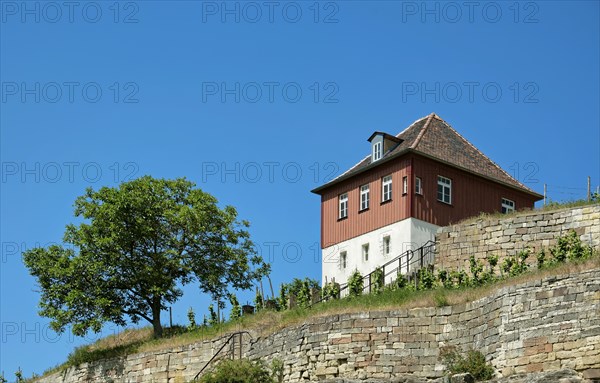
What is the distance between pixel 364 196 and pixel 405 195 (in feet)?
8.87

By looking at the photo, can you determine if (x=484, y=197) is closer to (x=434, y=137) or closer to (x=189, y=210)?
(x=434, y=137)

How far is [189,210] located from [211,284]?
3118 mm

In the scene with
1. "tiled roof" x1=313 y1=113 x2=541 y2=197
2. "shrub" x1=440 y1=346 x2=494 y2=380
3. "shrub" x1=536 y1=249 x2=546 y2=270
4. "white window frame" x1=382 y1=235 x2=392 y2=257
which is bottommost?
"shrub" x1=440 y1=346 x2=494 y2=380

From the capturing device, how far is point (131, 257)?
5384cm

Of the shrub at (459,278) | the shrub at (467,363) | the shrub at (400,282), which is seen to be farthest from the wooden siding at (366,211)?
the shrub at (467,363)

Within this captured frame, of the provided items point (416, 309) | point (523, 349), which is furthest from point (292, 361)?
point (523, 349)

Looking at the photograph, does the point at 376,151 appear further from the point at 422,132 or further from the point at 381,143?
the point at 422,132

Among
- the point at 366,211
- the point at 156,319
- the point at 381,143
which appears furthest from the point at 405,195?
the point at 156,319

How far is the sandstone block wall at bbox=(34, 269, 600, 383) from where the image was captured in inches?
1511

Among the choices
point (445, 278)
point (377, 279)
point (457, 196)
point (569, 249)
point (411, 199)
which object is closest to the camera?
point (569, 249)

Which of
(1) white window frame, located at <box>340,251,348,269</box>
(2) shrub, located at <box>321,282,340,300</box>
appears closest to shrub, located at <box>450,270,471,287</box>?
(2) shrub, located at <box>321,282,340,300</box>

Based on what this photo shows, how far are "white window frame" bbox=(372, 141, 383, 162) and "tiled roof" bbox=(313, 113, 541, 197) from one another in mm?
316

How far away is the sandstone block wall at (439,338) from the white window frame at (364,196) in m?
9.64

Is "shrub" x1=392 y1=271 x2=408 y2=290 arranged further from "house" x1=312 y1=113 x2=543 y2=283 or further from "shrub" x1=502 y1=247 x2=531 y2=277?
"shrub" x1=502 y1=247 x2=531 y2=277
